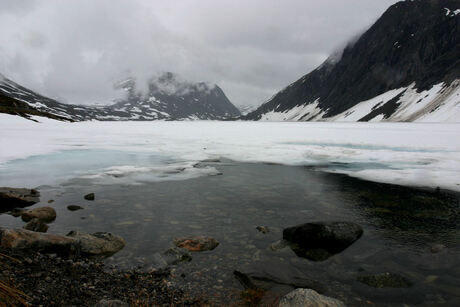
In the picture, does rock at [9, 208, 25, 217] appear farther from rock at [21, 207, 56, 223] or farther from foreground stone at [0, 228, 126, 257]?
→ foreground stone at [0, 228, 126, 257]

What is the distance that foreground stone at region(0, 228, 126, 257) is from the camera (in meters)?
8.08

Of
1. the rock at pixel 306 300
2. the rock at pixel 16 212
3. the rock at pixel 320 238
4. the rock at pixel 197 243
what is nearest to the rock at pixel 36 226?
the rock at pixel 16 212

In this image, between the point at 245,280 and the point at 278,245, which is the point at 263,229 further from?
the point at 245,280

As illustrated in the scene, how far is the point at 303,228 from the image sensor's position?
32.6 ft

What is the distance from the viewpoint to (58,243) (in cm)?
832

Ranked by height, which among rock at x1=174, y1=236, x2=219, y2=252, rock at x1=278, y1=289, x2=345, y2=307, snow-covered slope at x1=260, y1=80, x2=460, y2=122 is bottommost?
rock at x1=174, y1=236, x2=219, y2=252

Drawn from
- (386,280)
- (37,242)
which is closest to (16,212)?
(37,242)

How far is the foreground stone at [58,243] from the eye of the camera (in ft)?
26.5

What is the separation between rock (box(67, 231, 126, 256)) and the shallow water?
352 millimetres

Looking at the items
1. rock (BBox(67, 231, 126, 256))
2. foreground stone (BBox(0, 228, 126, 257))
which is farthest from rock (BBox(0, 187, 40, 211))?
rock (BBox(67, 231, 126, 256))

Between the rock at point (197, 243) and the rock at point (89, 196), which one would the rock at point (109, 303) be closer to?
the rock at point (197, 243)

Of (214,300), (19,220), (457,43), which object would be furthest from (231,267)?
(457,43)

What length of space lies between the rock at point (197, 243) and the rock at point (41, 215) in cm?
522

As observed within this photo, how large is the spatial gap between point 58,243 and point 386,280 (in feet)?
29.4
